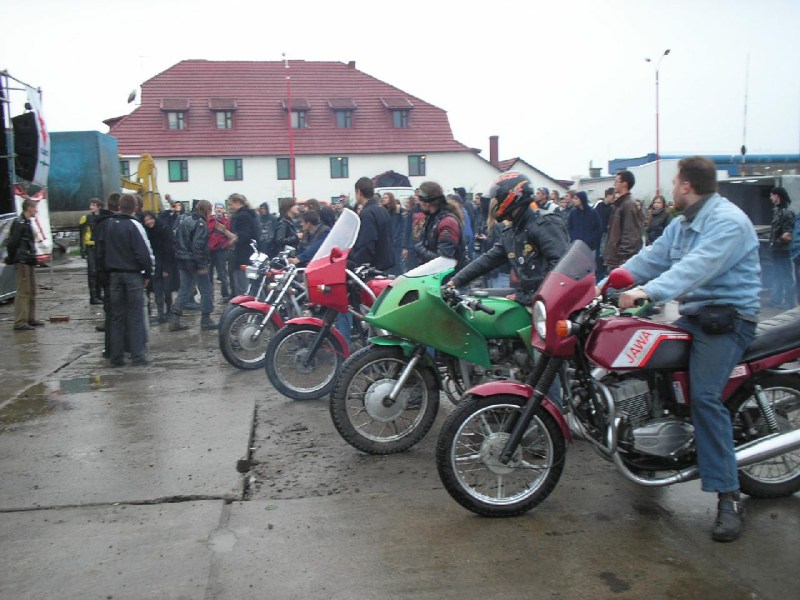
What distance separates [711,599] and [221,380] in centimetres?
540

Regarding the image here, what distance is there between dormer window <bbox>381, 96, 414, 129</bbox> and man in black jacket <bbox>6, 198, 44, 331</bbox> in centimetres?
4197

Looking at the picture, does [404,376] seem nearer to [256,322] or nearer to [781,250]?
[256,322]

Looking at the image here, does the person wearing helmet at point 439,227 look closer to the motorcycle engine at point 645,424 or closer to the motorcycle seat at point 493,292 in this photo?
the motorcycle seat at point 493,292

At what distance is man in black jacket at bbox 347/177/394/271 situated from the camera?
779 cm

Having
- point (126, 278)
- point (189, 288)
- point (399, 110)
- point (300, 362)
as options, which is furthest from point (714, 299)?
point (399, 110)

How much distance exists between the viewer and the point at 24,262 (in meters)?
10.6

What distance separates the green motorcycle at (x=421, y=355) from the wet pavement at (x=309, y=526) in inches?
10.7

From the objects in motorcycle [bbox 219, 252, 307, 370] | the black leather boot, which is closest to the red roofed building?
motorcycle [bbox 219, 252, 307, 370]

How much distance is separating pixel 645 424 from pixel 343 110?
48744 mm

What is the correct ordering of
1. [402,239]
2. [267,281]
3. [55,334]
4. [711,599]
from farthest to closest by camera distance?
[402,239] → [55,334] → [267,281] → [711,599]

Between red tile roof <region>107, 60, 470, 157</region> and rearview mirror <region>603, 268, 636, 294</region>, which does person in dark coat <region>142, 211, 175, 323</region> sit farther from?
red tile roof <region>107, 60, 470, 157</region>

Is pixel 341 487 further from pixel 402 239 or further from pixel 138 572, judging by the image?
pixel 402 239

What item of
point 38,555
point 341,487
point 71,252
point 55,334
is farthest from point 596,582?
point 71,252

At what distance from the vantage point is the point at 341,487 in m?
4.63
